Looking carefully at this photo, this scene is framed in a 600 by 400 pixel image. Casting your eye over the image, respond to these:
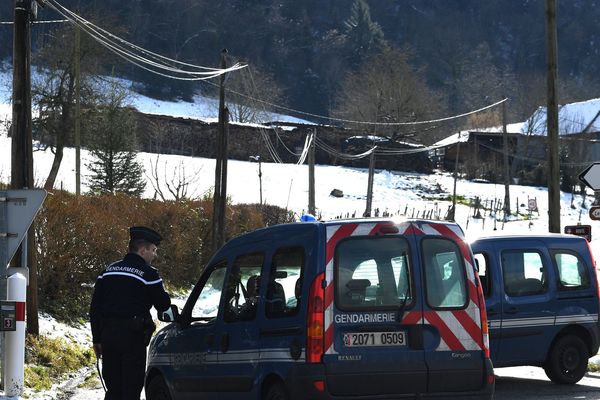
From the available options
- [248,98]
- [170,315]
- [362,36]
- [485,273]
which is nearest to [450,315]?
[170,315]

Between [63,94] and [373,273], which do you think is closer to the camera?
[373,273]

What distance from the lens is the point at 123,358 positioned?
9648 mm

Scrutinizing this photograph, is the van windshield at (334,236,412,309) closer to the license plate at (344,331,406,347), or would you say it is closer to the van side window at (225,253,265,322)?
the license plate at (344,331,406,347)

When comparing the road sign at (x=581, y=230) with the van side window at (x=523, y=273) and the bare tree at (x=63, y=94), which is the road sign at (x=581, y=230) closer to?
the van side window at (x=523, y=273)

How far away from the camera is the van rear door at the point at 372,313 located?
8.41 m

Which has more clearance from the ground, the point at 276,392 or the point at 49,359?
the point at 276,392

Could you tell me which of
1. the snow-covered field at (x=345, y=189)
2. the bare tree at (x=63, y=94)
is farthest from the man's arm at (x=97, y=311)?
the snow-covered field at (x=345, y=189)

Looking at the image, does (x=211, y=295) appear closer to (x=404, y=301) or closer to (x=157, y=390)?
(x=157, y=390)

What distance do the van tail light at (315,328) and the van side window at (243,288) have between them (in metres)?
0.88

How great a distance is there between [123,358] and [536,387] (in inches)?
240

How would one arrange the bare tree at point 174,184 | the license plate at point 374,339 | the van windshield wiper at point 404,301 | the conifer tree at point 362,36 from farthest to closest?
the conifer tree at point 362,36 < the bare tree at point 174,184 < the van windshield wiper at point 404,301 < the license plate at point 374,339

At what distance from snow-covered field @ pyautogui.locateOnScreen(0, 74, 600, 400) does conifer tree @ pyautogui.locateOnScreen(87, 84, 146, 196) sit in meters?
5.08

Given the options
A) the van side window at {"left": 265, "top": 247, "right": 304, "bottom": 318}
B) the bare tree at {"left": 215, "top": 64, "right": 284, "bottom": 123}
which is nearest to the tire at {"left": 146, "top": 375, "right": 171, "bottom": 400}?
the van side window at {"left": 265, "top": 247, "right": 304, "bottom": 318}

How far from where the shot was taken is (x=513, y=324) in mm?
13461
